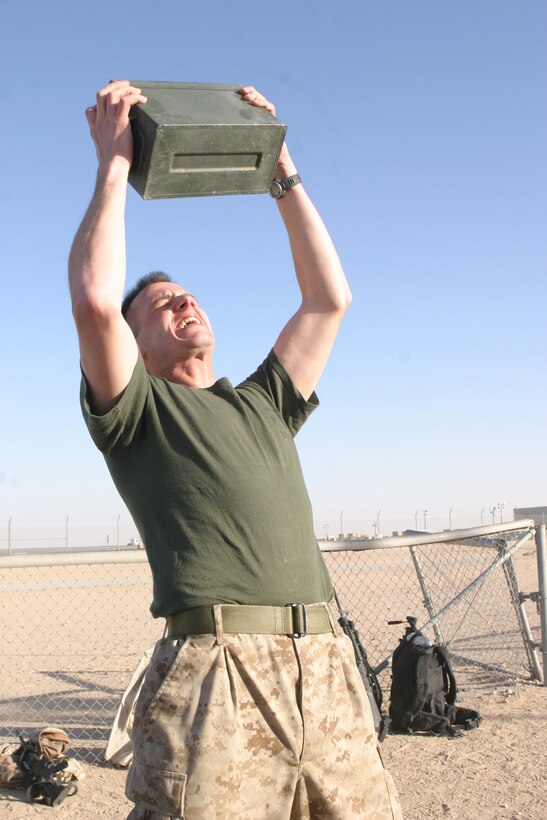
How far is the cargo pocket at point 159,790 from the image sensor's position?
5.95 feet

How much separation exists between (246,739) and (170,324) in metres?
1.26

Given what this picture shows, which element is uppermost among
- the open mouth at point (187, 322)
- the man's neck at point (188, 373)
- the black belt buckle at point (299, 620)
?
the open mouth at point (187, 322)

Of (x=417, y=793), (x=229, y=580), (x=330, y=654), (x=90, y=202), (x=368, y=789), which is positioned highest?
(x=90, y=202)

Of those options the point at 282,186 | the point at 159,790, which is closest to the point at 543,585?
the point at 282,186

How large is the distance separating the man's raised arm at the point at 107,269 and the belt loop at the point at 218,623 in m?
0.57

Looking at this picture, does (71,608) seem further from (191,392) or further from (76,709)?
(191,392)

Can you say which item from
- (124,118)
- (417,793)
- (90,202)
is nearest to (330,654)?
(90,202)

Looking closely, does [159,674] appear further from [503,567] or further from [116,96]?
[503,567]

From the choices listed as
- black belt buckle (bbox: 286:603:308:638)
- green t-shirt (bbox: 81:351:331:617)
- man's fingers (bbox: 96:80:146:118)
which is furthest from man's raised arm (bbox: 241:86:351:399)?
black belt buckle (bbox: 286:603:308:638)

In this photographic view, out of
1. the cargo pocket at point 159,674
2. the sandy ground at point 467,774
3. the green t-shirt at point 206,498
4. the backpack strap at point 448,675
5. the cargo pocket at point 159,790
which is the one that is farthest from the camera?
the backpack strap at point 448,675

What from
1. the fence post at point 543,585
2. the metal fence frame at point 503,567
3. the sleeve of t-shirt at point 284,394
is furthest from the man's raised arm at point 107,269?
the fence post at point 543,585

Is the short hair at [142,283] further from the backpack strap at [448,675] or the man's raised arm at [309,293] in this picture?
the backpack strap at [448,675]

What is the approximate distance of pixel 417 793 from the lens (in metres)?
4.69

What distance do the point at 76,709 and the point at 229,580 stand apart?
18.7ft
